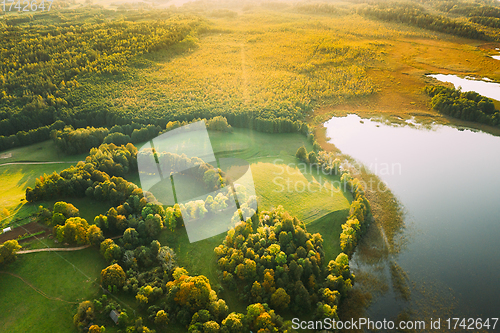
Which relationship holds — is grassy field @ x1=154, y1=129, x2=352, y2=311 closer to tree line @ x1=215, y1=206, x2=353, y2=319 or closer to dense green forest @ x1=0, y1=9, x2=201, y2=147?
tree line @ x1=215, y1=206, x2=353, y2=319

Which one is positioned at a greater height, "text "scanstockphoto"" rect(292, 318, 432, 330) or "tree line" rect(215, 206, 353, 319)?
"tree line" rect(215, 206, 353, 319)

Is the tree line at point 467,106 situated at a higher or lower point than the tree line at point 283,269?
higher

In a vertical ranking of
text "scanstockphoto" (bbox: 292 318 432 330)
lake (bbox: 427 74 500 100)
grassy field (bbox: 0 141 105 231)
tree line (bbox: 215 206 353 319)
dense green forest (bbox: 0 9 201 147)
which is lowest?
text "scanstockphoto" (bbox: 292 318 432 330)

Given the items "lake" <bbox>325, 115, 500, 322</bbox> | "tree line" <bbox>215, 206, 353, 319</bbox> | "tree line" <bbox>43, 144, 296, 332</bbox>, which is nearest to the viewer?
"tree line" <bbox>43, 144, 296, 332</bbox>

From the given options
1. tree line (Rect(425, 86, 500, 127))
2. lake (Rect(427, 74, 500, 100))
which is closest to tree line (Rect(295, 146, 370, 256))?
tree line (Rect(425, 86, 500, 127))

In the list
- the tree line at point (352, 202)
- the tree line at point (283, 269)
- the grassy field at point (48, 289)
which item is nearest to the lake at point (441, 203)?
the tree line at point (352, 202)

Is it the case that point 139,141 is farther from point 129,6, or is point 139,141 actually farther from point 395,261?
point 129,6

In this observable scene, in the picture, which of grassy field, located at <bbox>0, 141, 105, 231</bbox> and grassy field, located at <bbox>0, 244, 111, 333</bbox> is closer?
grassy field, located at <bbox>0, 244, 111, 333</bbox>
